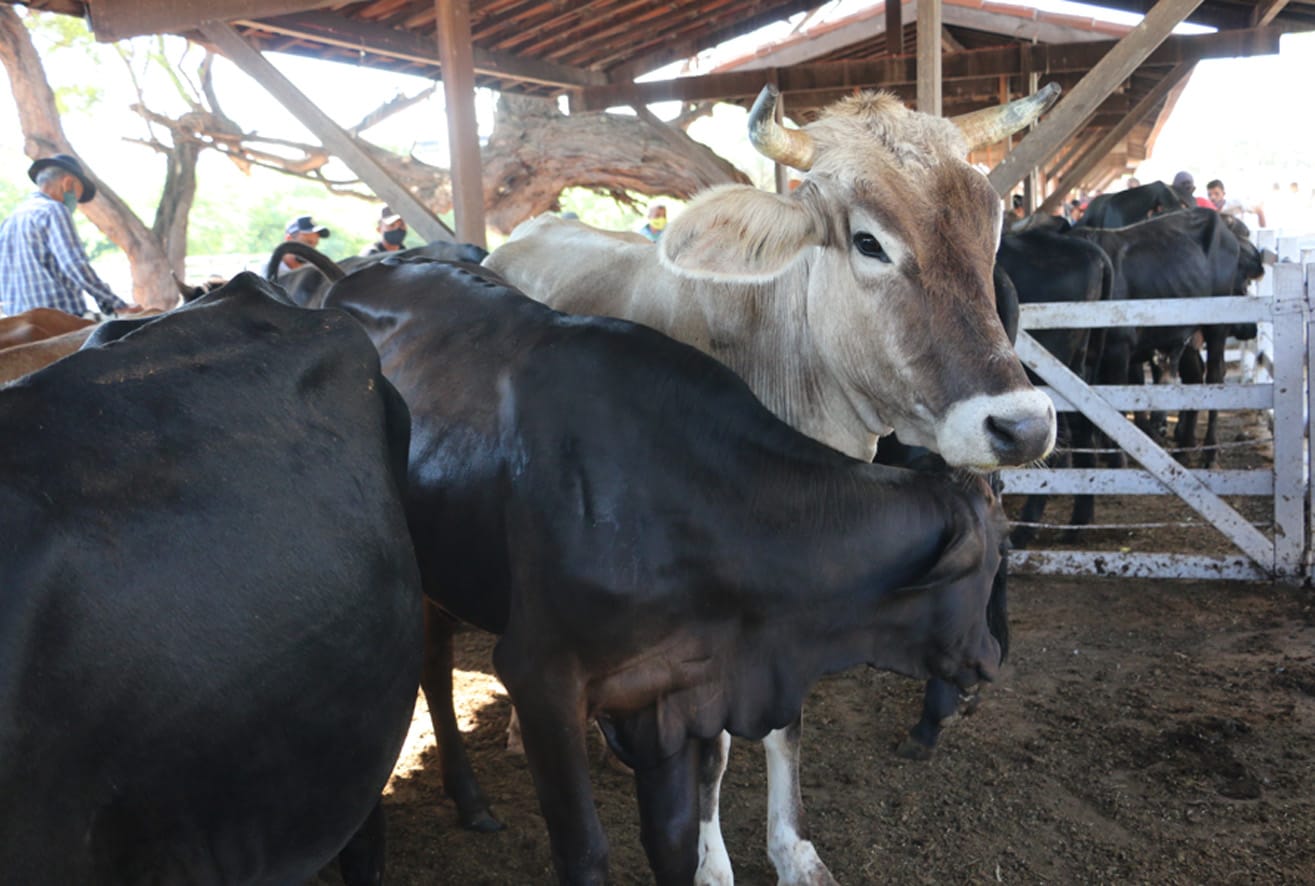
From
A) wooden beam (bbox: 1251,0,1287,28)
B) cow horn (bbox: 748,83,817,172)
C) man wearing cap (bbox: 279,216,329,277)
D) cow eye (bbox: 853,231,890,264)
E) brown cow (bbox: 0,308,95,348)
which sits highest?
wooden beam (bbox: 1251,0,1287,28)

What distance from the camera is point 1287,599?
5254 millimetres

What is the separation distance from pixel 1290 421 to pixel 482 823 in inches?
177

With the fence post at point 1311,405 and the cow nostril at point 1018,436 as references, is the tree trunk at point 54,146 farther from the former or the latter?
the cow nostril at point 1018,436

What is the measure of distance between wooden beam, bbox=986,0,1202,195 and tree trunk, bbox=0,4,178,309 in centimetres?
949

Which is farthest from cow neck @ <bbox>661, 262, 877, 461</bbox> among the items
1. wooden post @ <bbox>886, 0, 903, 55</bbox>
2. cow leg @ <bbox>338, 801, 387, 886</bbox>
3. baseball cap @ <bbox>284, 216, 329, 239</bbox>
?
wooden post @ <bbox>886, 0, 903, 55</bbox>

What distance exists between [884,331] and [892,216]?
29cm

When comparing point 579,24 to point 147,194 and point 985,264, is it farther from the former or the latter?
point 147,194

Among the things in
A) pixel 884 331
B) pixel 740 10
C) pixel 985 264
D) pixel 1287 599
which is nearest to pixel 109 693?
pixel 884 331

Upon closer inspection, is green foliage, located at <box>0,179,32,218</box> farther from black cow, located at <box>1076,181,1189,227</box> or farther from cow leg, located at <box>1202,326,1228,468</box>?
cow leg, located at <box>1202,326,1228,468</box>

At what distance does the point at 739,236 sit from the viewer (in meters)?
2.93

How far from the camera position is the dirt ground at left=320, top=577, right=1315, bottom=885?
323 cm

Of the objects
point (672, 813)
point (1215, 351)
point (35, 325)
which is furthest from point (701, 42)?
point (672, 813)

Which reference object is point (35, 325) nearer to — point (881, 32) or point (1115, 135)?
point (881, 32)

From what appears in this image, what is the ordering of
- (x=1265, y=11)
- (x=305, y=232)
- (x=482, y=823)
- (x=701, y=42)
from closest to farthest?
(x=482, y=823)
(x=1265, y=11)
(x=305, y=232)
(x=701, y=42)
